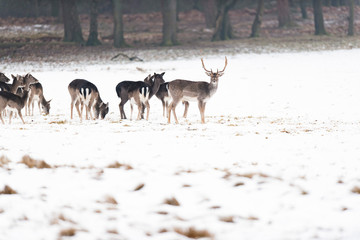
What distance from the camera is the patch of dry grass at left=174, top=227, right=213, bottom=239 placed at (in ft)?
19.8

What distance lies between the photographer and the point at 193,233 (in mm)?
6066

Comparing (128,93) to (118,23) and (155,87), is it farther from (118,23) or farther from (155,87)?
(118,23)

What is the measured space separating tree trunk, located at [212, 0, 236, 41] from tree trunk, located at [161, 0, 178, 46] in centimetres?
403

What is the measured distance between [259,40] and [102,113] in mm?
28221

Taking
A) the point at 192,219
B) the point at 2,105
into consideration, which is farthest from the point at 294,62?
the point at 192,219

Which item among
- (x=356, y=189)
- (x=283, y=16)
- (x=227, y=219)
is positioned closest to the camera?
(x=227, y=219)

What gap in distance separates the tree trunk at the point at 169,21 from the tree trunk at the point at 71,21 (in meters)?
5.79

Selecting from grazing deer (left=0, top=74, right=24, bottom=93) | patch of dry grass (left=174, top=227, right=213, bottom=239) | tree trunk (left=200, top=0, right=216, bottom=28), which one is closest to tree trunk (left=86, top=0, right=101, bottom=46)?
tree trunk (left=200, top=0, right=216, bottom=28)

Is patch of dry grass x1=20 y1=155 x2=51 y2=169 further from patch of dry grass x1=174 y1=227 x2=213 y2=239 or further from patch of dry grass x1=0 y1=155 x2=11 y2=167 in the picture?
patch of dry grass x1=174 y1=227 x2=213 y2=239

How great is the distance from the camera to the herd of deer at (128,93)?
1327cm

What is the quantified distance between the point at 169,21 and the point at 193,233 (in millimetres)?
33252

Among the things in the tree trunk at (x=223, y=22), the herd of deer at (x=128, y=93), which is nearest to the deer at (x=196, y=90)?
the herd of deer at (x=128, y=93)

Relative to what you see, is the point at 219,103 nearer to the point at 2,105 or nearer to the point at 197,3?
the point at 2,105

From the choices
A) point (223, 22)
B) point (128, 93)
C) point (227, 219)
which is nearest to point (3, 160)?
point (227, 219)
